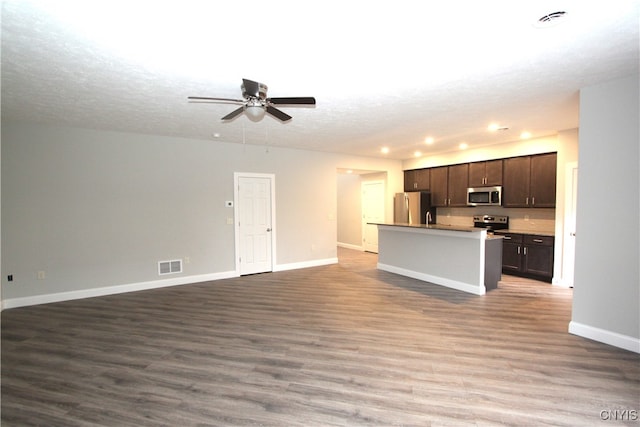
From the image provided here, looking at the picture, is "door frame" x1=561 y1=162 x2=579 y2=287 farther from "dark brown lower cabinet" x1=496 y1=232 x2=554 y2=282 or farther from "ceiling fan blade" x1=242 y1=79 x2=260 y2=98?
"ceiling fan blade" x1=242 y1=79 x2=260 y2=98

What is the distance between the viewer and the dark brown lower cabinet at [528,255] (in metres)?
5.13

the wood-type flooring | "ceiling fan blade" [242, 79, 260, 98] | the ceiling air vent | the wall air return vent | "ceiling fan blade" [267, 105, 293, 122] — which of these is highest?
the ceiling air vent

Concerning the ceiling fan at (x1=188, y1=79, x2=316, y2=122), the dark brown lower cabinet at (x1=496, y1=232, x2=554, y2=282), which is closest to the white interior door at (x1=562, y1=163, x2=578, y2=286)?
the dark brown lower cabinet at (x1=496, y1=232, x2=554, y2=282)

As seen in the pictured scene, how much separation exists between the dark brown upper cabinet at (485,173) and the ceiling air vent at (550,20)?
4.60 meters

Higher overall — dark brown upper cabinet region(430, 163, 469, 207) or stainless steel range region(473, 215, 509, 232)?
dark brown upper cabinet region(430, 163, 469, 207)

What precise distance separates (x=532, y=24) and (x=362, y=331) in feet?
10.1

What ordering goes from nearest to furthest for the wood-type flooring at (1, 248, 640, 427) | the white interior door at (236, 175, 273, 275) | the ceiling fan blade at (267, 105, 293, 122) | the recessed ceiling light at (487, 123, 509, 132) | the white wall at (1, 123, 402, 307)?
the wood-type flooring at (1, 248, 640, 427)
the ceiling fan blade at (267, 105, 293, 122)
the white wall at (1, 123, 402, 307)
the recessed ceiling light at (487, 123, 509, 132)
the white interior door at (236, 175, 273, 275)

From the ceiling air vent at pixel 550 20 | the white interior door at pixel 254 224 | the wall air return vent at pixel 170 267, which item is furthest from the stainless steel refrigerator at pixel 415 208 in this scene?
the ceiling air vent at pixel 550 20

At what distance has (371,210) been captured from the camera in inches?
333

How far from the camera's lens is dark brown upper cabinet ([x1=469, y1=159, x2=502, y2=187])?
19.7 ft

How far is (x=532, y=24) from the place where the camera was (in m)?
1.95

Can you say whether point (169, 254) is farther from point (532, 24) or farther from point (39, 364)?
point (532, 24)

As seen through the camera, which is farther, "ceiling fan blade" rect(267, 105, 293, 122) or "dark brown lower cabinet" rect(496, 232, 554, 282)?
"dark brown lower cabinet" rect(496, 232, 554, 282)

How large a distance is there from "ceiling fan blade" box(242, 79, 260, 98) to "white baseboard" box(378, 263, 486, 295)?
14.0 feet
